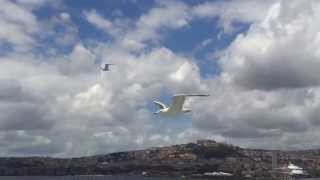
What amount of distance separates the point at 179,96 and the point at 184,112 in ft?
7.05

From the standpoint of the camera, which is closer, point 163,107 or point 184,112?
point 184,112

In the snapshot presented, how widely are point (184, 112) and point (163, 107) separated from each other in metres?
6.53

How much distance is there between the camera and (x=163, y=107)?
3327 inches

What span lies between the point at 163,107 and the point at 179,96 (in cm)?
706

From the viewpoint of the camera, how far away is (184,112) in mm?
78500

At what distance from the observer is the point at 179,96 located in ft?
255

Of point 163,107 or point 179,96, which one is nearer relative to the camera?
point 179,96
